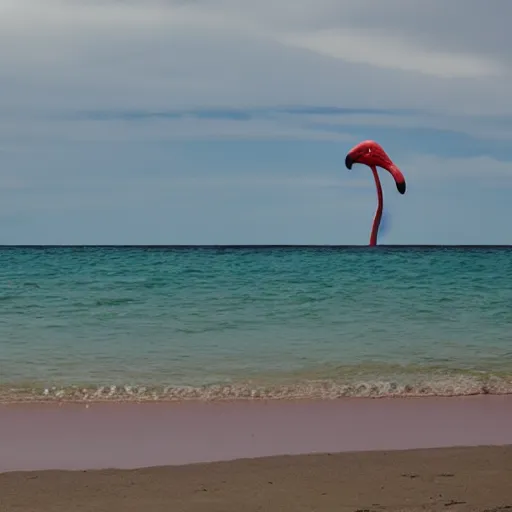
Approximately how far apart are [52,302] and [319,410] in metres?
8.89

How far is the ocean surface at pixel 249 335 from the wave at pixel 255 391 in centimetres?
2

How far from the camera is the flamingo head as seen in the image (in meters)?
31.0

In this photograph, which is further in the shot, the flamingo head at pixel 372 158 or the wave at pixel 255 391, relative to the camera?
the flamingo head at pixel 372 158

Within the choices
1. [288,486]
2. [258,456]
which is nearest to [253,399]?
[258,456]

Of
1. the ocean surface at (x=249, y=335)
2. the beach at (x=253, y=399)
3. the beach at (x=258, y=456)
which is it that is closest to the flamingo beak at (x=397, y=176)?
the ocean surface at (x=249, y=335)

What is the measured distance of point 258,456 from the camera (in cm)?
507

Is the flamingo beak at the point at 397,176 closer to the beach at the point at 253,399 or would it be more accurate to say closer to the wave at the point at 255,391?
the beach at the point at 253,399

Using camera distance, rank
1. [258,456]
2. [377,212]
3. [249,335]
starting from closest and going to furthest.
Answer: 1. [258,456]
2. [249,335]
3. [377,212]

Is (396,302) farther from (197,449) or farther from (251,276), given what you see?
(197,449)

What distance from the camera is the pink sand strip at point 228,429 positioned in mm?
5137

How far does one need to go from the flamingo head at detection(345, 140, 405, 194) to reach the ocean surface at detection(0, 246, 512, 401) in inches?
408

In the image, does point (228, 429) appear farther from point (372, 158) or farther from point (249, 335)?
point (372, 158)

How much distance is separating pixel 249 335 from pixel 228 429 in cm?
544

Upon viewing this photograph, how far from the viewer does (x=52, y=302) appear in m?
14.8
